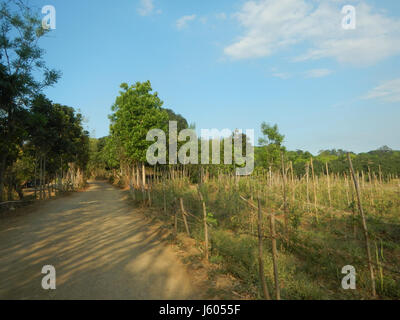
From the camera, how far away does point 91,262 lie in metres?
4.88

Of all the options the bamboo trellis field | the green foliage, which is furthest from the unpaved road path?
the green foliage

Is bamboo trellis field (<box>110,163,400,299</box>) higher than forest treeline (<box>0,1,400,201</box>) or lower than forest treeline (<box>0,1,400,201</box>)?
lower

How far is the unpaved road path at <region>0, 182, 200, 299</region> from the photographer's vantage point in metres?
3.71

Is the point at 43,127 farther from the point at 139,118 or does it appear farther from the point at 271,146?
the point at 271,146

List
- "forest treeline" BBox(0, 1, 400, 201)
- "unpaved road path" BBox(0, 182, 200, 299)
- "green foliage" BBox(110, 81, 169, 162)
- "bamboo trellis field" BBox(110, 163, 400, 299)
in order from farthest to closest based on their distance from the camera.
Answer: "green foliage" BBox(110, 81, 169, 162)
"forest treeline" BBox(0, 1, 400, 201)
"bamboo trellis field" BBox(110, 163, 400, 299)
"unpaved road path" BBox(0, 182, 200, 299)

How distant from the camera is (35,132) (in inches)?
480

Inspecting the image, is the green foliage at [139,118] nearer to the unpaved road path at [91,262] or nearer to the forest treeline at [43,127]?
the forest treeline at [43,127]

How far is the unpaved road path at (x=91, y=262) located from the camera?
12.2ft

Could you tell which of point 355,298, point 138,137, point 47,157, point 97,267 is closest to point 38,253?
point 97,267

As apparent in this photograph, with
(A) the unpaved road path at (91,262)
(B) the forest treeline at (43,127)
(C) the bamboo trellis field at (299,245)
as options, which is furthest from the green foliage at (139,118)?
(A) the unpaved road path at (91,262)

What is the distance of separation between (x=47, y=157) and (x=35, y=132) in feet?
19.4

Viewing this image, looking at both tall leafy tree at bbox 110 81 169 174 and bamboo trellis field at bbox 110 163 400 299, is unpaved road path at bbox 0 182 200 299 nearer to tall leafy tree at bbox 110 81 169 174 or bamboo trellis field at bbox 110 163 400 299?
bamboo trellis field at bbox 110 163 400 299

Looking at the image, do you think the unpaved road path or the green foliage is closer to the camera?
the unpaved road path
